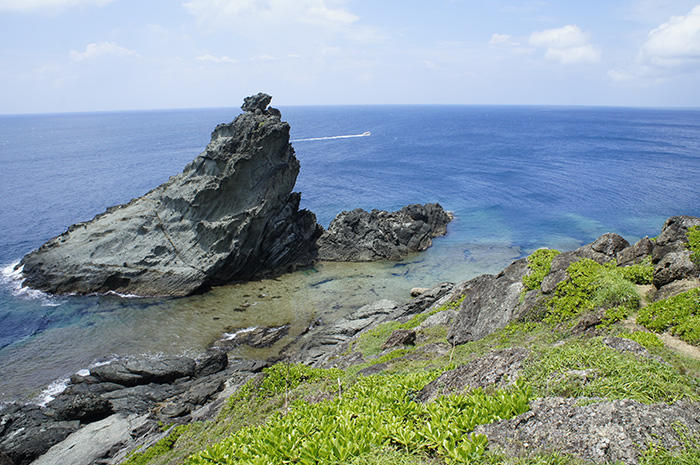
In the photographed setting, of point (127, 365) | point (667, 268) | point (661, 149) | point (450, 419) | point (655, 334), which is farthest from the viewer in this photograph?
point (661, 149)

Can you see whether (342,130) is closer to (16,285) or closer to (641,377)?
(16,285)

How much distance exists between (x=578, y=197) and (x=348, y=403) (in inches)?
3001

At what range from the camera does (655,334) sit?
1255 centimetres

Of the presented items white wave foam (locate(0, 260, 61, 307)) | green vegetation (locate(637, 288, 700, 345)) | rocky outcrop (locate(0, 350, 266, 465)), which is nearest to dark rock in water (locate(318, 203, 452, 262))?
rocky outcrop (locate(0, 350, 266, 465))

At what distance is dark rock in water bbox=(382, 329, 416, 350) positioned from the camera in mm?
21094

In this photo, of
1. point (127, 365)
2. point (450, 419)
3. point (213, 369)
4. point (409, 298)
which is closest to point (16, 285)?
point (127, 365)

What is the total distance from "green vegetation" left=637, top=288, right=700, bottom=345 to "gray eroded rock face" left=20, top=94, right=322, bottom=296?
3626 centimetres

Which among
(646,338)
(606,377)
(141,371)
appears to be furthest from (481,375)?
(141,371)

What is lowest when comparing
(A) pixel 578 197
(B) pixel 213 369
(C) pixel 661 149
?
(B) pixel 213 369

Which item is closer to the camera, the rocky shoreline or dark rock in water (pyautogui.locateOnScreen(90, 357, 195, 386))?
the rocky shoreline

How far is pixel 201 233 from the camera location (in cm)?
4272

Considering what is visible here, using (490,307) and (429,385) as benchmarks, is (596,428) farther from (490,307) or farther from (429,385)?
(490,307)

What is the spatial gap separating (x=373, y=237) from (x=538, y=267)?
31.4 meters

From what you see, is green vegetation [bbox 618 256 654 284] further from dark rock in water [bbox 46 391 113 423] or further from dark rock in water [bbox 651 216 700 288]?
dark rock in water [bbox 46 391 113 423]
